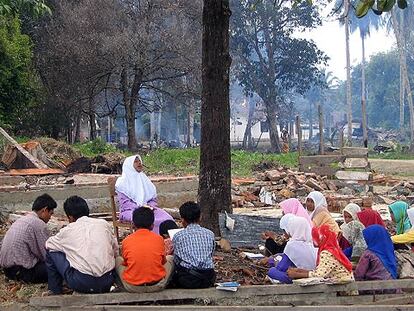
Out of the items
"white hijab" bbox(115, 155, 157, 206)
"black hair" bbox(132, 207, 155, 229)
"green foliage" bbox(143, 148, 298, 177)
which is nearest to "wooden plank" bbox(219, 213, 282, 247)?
"white hijab" bbox(115, 155, 157, 206)

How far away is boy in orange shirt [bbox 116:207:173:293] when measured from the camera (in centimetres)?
553

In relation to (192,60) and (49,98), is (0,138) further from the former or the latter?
(192,60)

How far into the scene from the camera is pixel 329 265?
5.83 meters

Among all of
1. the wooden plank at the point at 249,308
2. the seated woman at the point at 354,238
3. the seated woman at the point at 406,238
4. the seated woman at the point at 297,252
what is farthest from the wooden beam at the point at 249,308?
the seated woman at the point at 406,238

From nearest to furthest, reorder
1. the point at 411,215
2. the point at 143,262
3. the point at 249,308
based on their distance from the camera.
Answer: the point at 249,308 → the point at 143,262 → the point at 411,215

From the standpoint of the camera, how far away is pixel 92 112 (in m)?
29.5

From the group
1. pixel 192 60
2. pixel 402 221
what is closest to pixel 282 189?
pixel 402 221

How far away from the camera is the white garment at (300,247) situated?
6.10 meters

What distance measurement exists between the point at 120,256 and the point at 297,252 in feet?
5.79

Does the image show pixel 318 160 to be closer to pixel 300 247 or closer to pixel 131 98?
pixel 300 247

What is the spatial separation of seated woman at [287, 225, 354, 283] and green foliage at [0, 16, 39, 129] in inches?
592

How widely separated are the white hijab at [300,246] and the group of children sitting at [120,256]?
843 mm

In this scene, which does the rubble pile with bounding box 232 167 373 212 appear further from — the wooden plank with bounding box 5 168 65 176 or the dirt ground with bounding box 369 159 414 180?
the dirt ground with bounding box 369 159 414 180

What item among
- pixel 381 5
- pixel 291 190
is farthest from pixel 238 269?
pixel 291 190
